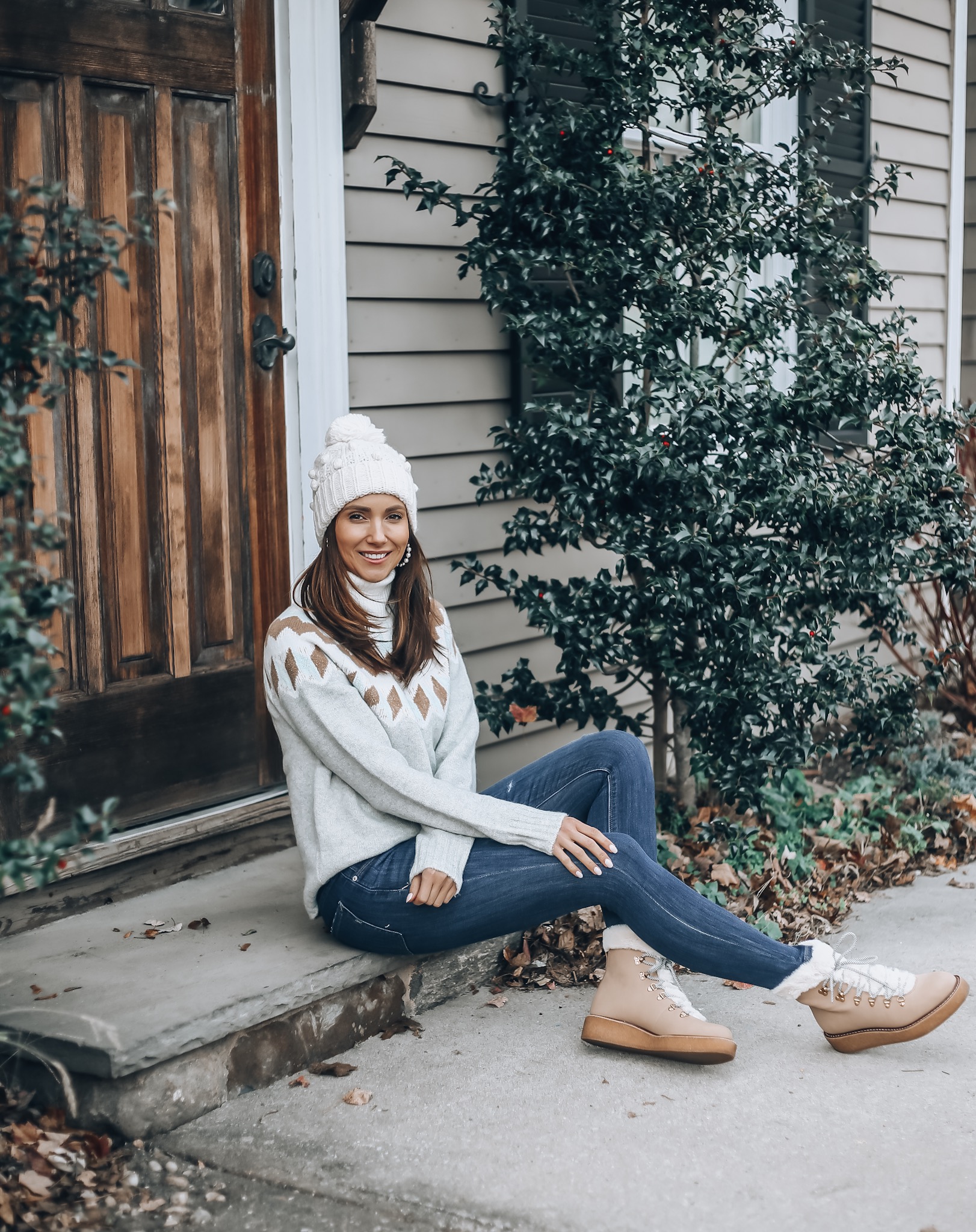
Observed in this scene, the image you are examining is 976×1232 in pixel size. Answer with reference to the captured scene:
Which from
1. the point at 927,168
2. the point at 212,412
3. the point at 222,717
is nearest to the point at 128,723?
the point at 222,717

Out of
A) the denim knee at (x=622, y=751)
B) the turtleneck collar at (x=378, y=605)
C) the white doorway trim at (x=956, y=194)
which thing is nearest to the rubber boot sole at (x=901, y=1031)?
the denim knee at (x=622, y=751)

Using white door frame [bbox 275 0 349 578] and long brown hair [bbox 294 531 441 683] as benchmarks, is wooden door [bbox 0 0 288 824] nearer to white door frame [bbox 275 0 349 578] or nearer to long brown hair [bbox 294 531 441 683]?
white door frame [bbox 275 0 349 578]

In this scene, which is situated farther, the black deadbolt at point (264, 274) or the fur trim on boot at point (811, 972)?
the black deadbolt at point (264, 274)

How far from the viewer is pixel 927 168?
710 centimetres

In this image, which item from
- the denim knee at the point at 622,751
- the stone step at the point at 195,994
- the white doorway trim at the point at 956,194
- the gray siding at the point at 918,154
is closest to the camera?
the stone step at the point at 195,994

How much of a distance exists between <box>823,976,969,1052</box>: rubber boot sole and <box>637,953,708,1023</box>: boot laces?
30 cm

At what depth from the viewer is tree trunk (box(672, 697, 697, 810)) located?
4465 millimetres

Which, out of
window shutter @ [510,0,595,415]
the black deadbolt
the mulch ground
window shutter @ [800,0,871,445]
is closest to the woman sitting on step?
the mulch ground

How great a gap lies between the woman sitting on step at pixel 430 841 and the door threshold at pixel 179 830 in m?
0.56

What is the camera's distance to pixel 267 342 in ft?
12.3

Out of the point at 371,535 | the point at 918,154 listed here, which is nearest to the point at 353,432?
the point at 371,535

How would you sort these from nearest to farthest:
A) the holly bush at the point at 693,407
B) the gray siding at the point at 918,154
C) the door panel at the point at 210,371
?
the door panel at the point at 210,371
the holly bush at the point at 693,407
the gray siding at the point at 918,154

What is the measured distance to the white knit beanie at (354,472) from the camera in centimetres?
304

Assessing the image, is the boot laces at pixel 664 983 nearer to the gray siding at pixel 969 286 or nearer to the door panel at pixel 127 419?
the door panel at pixel 127 419
